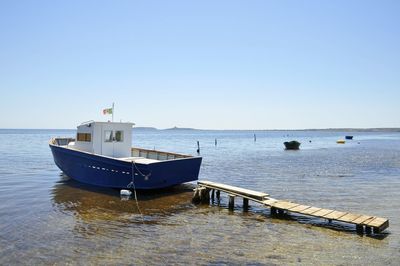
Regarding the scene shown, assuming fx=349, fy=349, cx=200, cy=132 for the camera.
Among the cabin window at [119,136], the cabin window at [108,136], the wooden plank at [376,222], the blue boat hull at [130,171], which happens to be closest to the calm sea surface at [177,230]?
the wooden plank at [376,222]

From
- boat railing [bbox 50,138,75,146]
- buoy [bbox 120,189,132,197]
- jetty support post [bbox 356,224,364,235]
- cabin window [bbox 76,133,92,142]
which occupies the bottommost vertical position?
jetty support post [bbox 356,224,364,235]

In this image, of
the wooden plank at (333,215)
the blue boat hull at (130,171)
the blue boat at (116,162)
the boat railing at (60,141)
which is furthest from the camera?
the boat railing at (60,141)

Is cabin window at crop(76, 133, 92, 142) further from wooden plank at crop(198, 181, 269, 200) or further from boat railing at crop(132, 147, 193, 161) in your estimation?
wooden plank at crop(198, 181, 269, 200)

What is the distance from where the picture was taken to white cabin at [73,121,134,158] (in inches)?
796

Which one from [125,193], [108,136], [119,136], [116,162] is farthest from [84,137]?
[125,193]

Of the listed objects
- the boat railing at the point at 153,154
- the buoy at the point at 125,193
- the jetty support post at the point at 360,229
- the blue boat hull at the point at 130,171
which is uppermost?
the boat railing at the point at 153,154

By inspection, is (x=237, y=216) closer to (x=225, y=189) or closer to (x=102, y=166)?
(x=225, y=189)

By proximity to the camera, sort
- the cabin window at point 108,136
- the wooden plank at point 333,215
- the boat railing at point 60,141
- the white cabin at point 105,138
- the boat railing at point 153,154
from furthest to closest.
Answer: the boat railing at point 60,141
the boat railing at point 153,154
the cabin window at point 108,136
the white cabin at point 105,138
the wooden plank at point 333,215

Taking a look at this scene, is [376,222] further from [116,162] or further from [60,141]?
[60,141]

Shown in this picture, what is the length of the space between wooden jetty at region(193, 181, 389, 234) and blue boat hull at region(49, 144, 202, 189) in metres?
1.38

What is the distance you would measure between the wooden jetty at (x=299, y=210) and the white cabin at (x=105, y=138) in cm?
624

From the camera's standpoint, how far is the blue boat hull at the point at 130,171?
665 inches

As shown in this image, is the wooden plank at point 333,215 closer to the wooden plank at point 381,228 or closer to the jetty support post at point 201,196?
the wooden plank at point 381,228

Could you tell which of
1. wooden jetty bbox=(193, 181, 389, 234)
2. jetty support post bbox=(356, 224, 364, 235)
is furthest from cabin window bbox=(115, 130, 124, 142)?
jetty support post bbox=(356, 224, 364, 235)
